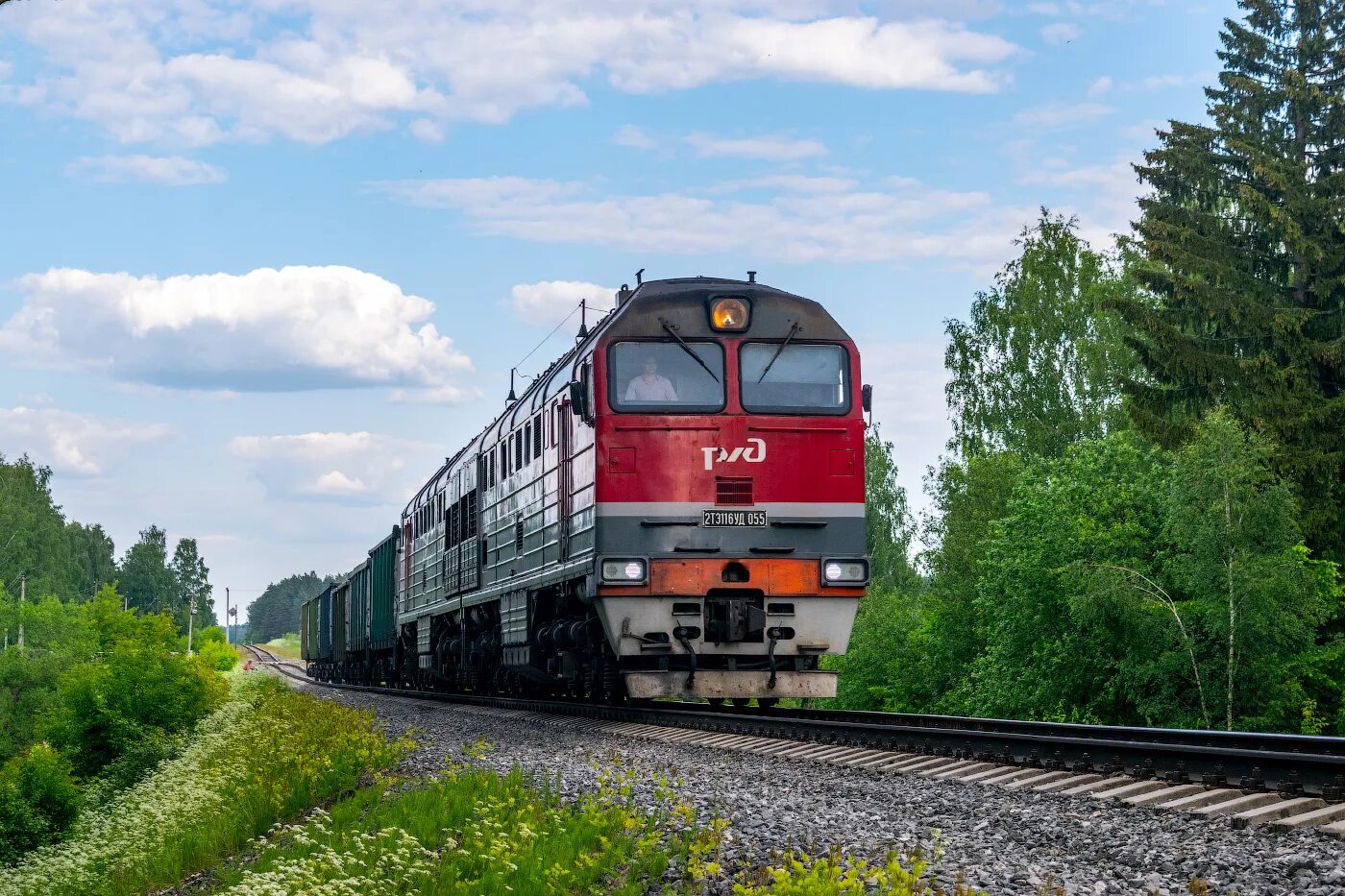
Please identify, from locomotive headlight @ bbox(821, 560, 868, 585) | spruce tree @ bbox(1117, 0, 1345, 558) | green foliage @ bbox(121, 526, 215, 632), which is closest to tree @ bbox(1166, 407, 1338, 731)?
spruce tree @ bbox(1117, 0, 1345, 558)

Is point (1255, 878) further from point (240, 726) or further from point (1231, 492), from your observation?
point (240, 726)

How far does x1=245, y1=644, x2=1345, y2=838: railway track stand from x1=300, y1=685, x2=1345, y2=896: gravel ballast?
36 centimetres

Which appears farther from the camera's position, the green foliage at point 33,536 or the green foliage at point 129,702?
the green foliage at point 33,536

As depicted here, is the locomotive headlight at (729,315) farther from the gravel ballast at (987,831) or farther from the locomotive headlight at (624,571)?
the gravel ballast at (987,831)

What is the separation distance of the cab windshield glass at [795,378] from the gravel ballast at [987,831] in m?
4.07

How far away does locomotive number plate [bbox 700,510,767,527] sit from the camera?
13.7 meters

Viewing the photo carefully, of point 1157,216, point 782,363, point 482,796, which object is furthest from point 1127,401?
point 482,796

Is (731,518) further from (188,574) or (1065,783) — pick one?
(188,574)

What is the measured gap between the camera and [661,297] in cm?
1433

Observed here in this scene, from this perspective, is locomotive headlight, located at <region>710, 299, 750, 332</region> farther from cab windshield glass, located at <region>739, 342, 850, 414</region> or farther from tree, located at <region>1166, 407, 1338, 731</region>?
tree, located at <region>1166, 407, 1338, 731</region>

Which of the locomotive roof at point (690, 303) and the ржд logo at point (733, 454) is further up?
the locomotive roof at point (690, 303)

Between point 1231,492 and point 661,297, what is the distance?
39.8 ft

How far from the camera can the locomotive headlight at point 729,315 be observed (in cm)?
1429

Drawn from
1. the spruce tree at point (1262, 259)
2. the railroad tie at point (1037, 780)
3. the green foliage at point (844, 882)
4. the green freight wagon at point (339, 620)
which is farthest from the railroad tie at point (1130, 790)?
the green freight wagon at point (339, 620)
